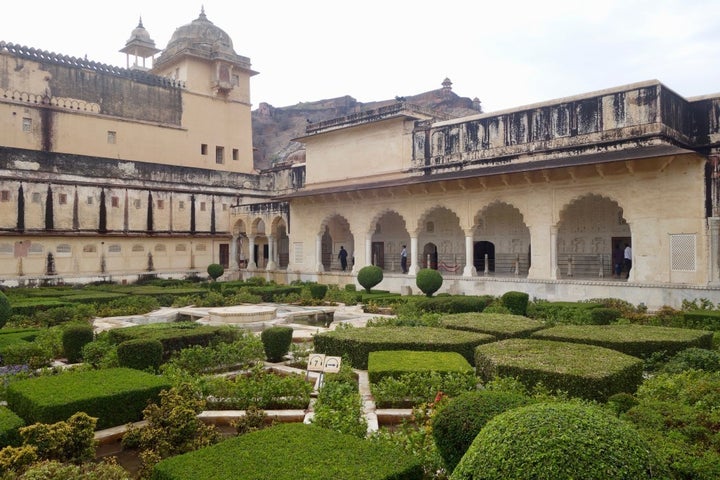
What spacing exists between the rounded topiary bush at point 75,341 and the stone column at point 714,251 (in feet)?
50.7

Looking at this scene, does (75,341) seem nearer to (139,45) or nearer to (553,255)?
(553,255)

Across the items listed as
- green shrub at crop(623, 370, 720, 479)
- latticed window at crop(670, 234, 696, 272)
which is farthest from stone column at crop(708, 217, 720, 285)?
green shrub at crop(623, 370, 720, 479)

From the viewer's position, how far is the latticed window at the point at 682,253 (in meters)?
15.8

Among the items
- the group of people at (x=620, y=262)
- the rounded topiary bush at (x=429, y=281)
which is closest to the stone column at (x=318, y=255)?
the rounded topiary bush at (x=429, y=281)

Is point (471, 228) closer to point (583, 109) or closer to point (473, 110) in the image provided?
point (583, 109)

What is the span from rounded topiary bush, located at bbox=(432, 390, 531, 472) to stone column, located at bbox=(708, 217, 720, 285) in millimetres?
13871

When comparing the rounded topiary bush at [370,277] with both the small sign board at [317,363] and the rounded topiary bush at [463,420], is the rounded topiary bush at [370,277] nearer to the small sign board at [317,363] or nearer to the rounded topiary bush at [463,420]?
the small sign board at [317,363]

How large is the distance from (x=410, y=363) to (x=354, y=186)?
55.1 feet

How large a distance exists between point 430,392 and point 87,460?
148 inches

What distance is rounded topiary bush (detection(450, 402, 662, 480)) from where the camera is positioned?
280 centimetres

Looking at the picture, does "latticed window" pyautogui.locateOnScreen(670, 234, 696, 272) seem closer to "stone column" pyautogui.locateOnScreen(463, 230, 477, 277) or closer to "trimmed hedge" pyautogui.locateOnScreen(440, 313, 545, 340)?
"stone column" pyautogui.locateOnScreen(463, 230, 477, 277)

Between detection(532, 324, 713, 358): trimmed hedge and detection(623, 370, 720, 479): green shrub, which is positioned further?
detection(532, 324, 713, 358): trimmed hedge

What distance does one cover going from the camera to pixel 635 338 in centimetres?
901

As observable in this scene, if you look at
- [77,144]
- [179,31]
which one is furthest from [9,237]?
[179,31]
